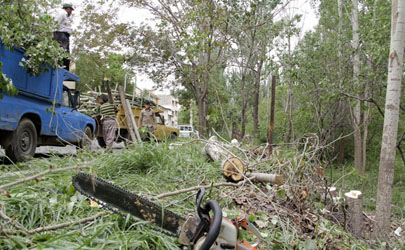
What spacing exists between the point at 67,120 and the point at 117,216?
6.34 metres

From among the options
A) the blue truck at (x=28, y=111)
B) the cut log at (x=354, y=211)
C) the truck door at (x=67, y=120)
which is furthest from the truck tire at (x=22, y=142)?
the cut log at (x=354, y=211)

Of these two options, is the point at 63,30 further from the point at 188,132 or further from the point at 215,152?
the point at 188,132

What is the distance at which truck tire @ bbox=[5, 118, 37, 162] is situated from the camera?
18.8 ft

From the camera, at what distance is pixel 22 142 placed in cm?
608

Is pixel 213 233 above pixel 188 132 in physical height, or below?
above

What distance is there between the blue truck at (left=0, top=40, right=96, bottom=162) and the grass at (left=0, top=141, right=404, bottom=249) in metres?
1.63

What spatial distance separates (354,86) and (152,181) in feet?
25.3

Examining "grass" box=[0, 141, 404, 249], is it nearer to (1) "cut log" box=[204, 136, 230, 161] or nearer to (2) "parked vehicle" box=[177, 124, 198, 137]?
(1) "cut log" box=[204, 136, 230, 161]

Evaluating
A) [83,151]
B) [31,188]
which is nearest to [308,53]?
[83,151]

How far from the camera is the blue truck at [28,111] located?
552cm

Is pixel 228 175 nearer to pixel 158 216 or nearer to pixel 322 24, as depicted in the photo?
pixel 158 216

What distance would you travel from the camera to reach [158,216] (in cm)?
181

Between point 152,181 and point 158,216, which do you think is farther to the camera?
point 152,181

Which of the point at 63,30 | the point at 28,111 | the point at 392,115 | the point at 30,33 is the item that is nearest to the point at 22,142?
the point at 28,111
